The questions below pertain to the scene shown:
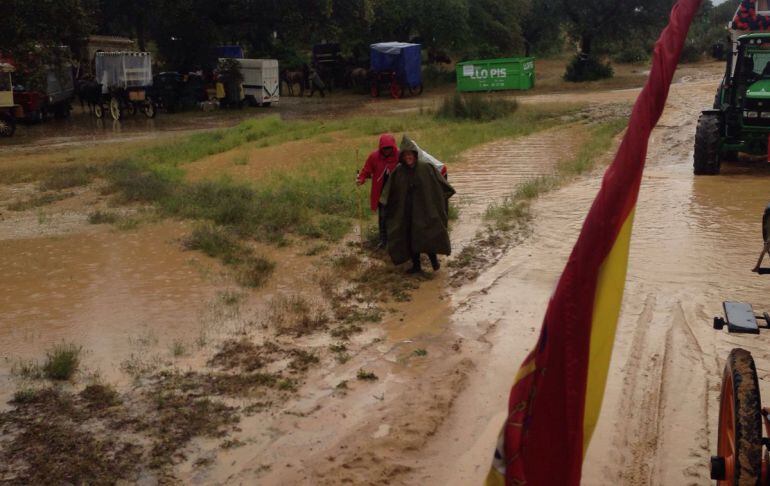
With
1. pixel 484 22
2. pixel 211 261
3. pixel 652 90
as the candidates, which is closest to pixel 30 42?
pixel 211 261

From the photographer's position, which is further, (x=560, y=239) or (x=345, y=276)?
(x=560, y=239)

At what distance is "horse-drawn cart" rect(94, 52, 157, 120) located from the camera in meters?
28.1

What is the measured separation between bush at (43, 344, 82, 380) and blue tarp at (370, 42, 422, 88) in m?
29.5

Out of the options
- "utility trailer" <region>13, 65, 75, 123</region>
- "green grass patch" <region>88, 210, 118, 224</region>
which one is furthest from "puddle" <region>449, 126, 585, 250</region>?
"utility trailer" <region>13, 65, 75, 123</region>

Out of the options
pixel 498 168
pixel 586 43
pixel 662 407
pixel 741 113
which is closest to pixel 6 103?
pixel 498 168

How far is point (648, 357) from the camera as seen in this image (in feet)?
19.7

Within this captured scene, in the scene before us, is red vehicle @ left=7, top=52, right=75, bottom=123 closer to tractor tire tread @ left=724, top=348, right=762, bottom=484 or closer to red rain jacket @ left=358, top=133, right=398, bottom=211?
red rain jacket @ left=358, top=133, right=398, bottom=211

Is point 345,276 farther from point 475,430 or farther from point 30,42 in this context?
point 30,42

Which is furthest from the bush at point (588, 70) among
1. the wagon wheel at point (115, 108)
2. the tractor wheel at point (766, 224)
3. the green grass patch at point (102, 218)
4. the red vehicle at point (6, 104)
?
the tractor wheel at point (766, 224)

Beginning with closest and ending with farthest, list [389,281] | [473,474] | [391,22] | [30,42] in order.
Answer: [473,474] → [389,281] → [30,42] → [391,22]

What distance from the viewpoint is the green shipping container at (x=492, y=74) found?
33.5 metres

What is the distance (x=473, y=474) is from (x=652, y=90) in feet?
9.63

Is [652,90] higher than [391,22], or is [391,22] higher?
[391,22]

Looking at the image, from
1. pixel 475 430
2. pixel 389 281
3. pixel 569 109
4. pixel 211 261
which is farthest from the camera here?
pixel 569 109
